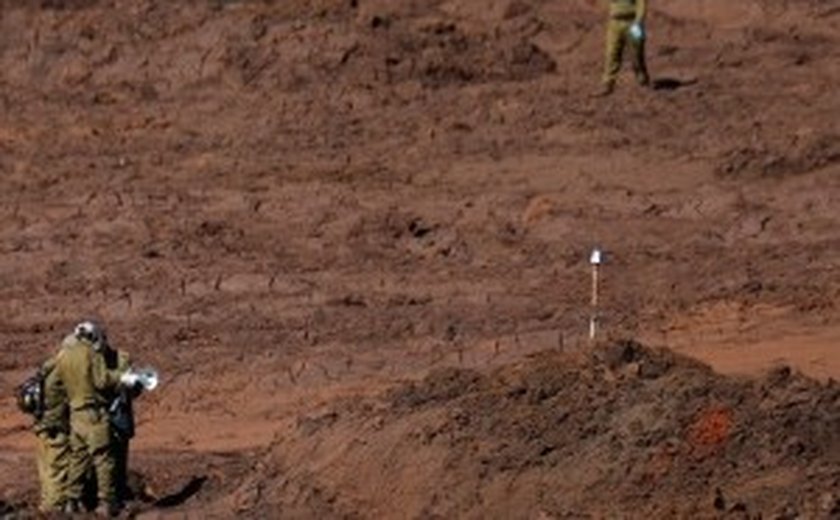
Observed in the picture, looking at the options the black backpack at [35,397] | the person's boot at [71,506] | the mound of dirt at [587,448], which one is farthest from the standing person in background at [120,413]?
the mound of dirt at [587,448]

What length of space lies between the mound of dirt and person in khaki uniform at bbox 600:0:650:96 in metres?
10.2

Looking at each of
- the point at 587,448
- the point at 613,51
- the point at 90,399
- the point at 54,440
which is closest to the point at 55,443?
the point at 54,440

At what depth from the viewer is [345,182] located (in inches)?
961

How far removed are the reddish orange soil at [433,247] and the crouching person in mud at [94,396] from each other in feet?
1.37

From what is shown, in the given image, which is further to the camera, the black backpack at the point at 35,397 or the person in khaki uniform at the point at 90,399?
the black backpack at the point at 35,397

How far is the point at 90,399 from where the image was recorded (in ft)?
53.3

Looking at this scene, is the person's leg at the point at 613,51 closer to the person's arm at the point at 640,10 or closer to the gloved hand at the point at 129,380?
the person's arm at the point at 640,10

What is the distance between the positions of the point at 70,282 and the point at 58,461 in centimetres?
601

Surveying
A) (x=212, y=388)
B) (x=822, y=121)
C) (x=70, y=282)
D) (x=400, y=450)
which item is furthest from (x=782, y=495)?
(x=822, y=121)

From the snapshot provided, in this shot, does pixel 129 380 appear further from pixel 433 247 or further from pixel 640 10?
pixel 640 10

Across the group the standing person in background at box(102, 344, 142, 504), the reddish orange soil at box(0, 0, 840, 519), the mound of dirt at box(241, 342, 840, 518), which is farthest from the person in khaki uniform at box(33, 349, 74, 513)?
the mound of dirt at box(241, 342, 840, 518)

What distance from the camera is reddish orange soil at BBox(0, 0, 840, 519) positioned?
1532 cm

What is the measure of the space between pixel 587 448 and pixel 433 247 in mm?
7751

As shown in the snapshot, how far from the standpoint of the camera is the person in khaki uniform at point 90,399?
16219 mm
